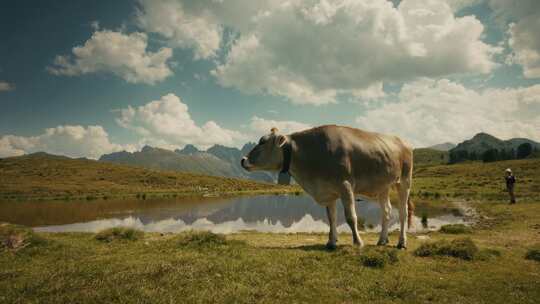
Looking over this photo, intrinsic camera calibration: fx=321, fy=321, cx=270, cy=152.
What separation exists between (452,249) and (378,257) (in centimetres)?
314

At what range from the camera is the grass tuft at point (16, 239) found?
11.6 meters

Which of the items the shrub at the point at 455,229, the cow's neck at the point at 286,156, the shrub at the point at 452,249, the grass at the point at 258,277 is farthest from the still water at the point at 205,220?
the grass at the point at 258,277

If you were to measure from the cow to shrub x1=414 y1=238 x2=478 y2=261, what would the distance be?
1.32 meters

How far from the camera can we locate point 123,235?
14320 millimetres

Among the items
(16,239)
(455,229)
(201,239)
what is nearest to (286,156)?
(201,239)

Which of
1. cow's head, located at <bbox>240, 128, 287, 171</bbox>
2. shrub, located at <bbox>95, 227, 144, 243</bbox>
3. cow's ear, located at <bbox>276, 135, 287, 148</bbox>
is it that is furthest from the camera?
shrub, located at <bbox>95, 227, 144, 243</bbox>

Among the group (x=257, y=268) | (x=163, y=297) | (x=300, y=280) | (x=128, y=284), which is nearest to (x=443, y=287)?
(x=300, y=280)

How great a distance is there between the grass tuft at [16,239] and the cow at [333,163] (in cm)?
845

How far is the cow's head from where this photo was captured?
11.7 metres

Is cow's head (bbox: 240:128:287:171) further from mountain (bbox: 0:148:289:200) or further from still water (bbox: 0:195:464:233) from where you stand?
mountain (bbox: 0:148:289:200)

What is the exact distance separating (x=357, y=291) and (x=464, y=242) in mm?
5712

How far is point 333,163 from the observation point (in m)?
11.1

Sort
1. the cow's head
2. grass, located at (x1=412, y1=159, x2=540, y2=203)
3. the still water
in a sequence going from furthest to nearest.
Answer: grass, located at (x1=412, y1=159, x2=540, y2=203)
the still water
the cow's head

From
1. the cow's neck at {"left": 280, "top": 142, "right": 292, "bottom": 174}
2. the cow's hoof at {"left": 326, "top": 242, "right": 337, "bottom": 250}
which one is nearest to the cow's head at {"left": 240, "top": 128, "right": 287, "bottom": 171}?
the cow's neck at {"left": 280, "top": 142, "right": 292, "bottom": 174}
